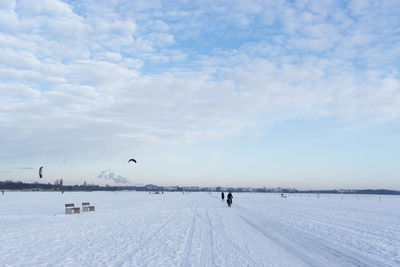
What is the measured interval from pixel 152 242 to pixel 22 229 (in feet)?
23.8

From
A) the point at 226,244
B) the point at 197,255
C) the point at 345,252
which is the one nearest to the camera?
the point at 197,255

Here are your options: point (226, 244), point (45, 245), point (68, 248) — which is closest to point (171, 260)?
point (226, 244)

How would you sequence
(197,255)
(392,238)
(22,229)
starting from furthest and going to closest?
1. (22,229)
2. (392,238)
3. (197,255)

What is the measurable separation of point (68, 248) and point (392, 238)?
12026 millimetres

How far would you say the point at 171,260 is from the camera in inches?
341

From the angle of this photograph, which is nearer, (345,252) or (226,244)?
(345,252)

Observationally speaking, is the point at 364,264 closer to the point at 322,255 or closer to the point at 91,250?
the point at 322,255

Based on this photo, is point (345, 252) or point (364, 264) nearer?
point (364, 264)

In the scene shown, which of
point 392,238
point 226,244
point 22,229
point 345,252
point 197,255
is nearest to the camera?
point 197,255

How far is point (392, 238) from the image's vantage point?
12.9 meters

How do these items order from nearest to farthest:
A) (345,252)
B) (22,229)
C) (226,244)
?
(345,252) → (226,244) → (22,229)

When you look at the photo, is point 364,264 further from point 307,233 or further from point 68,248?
point 68,248

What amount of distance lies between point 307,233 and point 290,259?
214 inches

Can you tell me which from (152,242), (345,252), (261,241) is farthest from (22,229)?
(345,252)
